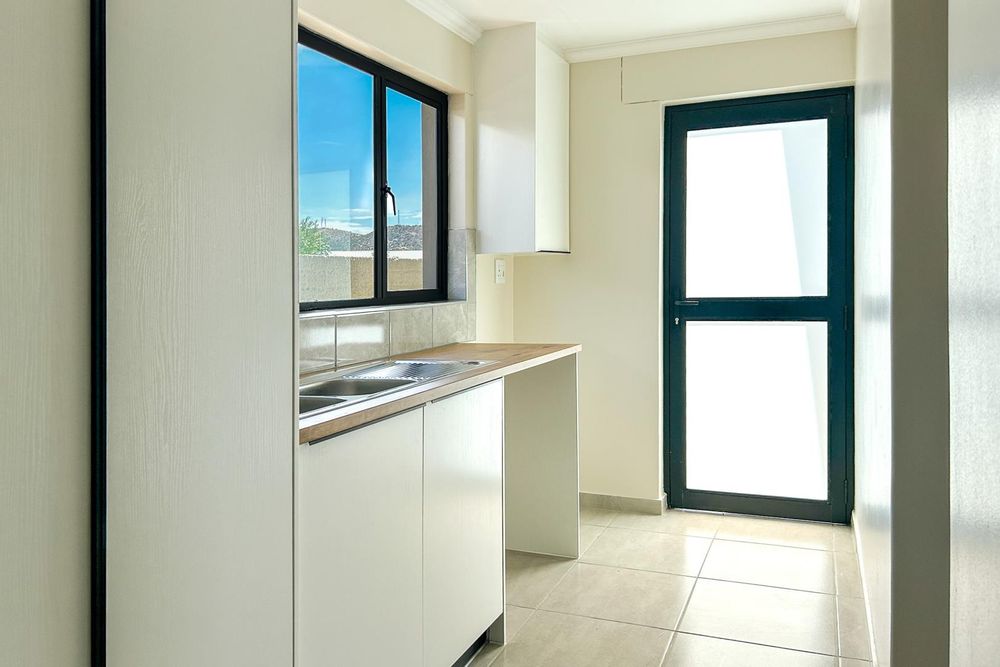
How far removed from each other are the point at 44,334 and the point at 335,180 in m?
2.00

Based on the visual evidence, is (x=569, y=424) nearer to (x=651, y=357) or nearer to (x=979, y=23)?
(x=651, y=357)

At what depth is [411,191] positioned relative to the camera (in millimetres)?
3461

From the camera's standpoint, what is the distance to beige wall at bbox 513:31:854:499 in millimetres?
4000

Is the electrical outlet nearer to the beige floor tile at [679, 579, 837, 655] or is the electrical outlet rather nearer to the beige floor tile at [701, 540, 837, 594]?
the beige floor tile at [701, 540, 837, 594]

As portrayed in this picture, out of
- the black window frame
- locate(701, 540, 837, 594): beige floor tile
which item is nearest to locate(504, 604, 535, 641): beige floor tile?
locate(701, 540, 837, 594): beige floor tile

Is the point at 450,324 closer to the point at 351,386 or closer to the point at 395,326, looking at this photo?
the point at 395,326

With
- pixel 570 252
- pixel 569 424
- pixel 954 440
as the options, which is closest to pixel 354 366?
pixel 569 424

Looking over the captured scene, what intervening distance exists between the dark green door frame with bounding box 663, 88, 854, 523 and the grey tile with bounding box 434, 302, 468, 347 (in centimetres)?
112

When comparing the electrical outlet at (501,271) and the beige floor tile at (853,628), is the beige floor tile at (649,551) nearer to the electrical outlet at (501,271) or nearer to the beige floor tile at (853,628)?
the beige floor tile at (853,628)

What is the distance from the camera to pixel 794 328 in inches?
154

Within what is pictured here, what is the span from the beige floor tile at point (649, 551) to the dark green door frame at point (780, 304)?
1.66ft

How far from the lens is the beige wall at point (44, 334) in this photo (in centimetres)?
92

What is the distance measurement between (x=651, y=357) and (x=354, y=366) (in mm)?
1778

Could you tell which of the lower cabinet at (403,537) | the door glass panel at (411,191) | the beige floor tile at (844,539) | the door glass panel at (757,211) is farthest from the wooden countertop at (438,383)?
the beige floor tile at (844,539)
